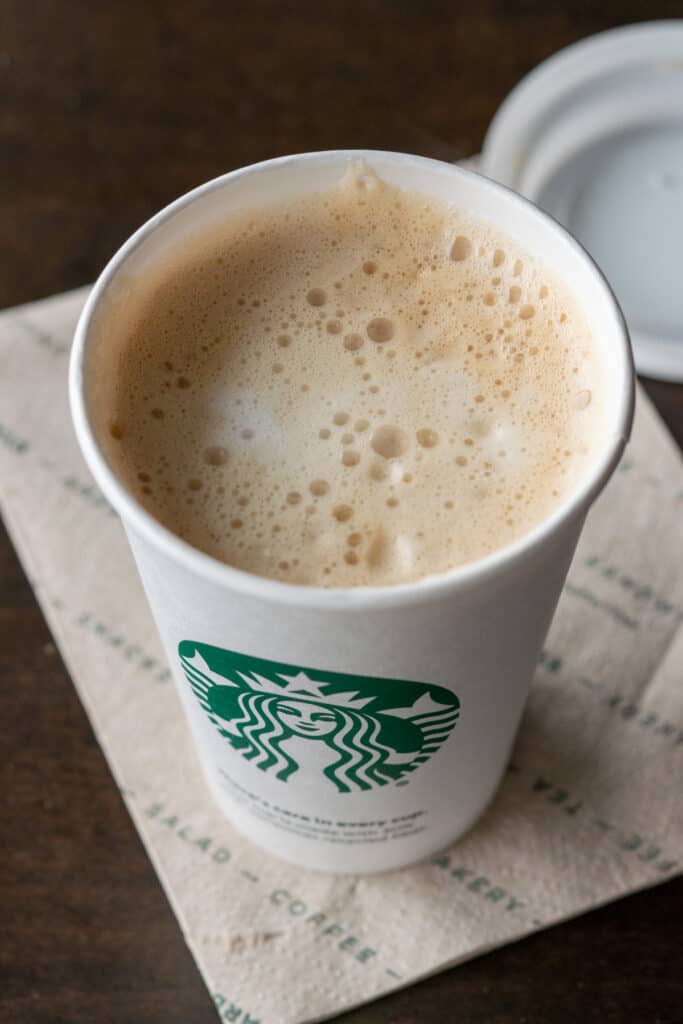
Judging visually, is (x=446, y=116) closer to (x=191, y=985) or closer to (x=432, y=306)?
(x=432, y=306)

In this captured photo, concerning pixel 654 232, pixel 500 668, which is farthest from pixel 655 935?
pixel 654 232

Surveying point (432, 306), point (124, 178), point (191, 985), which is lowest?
point (191, 985)

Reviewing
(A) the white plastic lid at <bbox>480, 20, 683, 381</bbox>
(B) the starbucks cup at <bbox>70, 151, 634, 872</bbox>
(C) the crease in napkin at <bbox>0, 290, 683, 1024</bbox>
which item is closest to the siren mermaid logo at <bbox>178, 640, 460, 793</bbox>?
(B) the starbucks cup at <bbox>70, 151, 634, 872</bbox>

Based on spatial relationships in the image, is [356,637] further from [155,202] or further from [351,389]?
[155,202]

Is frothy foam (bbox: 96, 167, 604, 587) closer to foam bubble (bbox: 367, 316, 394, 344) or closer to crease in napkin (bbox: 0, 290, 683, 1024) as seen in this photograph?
foam bubble (bbox: 367, 316, 394, 344)

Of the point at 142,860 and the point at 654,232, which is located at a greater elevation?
the point at 654,232

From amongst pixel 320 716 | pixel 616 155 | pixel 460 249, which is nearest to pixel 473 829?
pixel 320 716
